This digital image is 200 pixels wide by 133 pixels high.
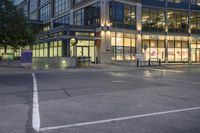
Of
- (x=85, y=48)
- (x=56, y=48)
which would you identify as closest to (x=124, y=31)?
(x=85, y=48)

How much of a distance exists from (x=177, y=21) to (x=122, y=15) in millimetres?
12799

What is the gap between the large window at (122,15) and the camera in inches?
1734

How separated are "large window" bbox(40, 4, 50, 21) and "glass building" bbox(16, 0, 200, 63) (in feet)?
14.7

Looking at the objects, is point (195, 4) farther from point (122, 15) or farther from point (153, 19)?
point (122, 15)

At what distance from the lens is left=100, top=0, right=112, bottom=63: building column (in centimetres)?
4291

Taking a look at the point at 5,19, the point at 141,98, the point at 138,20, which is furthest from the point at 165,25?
the point at 141,98

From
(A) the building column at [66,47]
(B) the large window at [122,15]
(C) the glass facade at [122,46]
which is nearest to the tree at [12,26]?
(A) the building column at [66,47]

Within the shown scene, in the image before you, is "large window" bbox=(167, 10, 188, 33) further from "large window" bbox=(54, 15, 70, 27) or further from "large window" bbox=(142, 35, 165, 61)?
"large window" bbox=(54, 15, 70, 27)

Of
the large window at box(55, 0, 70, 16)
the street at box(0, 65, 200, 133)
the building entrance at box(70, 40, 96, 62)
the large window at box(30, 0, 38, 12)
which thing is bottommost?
the street at box(0, 65, 200, 133)

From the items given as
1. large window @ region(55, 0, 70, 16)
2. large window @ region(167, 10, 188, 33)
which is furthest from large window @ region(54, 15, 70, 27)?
large window @ region(167, 10, 188, 33)

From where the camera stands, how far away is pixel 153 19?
50.2 meters

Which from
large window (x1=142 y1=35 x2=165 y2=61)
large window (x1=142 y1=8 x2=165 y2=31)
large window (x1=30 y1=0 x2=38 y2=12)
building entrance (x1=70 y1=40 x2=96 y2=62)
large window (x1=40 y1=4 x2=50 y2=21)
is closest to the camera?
building entrance (x1=70 y1=40 x2=96 y2=62)

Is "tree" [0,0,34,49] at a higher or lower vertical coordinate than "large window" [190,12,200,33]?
lower

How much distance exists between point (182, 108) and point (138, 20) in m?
39.6
